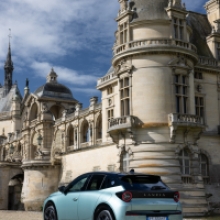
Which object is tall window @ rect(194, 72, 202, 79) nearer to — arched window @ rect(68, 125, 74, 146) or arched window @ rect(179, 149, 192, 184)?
arched window @ rect(179, 149, 192, 184)

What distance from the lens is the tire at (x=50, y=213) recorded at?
1212cm

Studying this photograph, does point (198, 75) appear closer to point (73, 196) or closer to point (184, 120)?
point (184, 120)

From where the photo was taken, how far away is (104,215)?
10180 mm

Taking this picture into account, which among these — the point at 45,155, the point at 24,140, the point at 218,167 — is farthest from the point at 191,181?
the point at 24,140

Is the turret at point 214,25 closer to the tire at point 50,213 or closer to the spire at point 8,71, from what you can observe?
the tire at point 50,213

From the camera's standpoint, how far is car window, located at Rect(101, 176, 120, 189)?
10.5 meters

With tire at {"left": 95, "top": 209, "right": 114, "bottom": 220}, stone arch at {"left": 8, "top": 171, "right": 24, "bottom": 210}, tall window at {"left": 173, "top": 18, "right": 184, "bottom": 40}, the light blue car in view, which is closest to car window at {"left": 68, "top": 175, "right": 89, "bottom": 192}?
the light blue car

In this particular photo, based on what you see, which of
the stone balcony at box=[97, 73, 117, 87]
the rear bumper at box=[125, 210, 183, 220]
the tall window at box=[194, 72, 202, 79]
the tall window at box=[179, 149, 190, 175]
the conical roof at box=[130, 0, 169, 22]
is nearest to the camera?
the rear bumper at box=[125, 210, 183, 220]

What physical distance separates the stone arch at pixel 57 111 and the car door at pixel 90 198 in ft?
140

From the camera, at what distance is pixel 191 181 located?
91.9ft

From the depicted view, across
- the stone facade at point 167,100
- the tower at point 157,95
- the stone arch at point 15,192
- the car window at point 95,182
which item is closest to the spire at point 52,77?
the stone arch at point 15,192

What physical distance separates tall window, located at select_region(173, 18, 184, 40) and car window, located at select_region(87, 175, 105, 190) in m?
20.1

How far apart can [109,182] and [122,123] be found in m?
17.7

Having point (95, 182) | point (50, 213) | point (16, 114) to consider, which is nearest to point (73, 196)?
point (95, 182)
